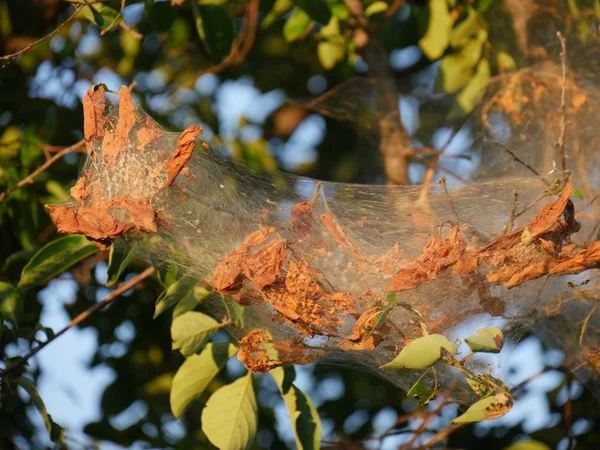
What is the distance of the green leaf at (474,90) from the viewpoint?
2952 mm

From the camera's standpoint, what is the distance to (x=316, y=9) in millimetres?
2541

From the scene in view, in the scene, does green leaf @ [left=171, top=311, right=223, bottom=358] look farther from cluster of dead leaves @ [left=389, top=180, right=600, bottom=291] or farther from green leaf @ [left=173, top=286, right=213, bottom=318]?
cluster of dead leaves @ [left=389, top=180, right=600, bottom=291]

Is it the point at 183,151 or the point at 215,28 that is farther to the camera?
the point at 215,28

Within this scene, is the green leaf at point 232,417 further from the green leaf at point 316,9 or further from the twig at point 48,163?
the green leaf at point 316,9

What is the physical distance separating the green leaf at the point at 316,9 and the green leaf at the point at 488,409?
150 centimetres

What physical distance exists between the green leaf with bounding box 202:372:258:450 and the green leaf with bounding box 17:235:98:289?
499 mm

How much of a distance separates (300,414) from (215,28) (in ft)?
3.93

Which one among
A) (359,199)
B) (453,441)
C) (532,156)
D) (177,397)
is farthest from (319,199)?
(453,441)

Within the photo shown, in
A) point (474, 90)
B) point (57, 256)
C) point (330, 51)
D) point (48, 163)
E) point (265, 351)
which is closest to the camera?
point (265, 351)

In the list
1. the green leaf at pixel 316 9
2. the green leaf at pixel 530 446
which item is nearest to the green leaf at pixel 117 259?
the green leaf at pixel 316 9

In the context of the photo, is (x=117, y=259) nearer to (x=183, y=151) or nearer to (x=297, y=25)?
(x=183, y=151)

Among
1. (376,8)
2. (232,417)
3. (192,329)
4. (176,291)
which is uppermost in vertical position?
(376,8)

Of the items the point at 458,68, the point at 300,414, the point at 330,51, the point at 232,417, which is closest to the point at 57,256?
the point at 232,417

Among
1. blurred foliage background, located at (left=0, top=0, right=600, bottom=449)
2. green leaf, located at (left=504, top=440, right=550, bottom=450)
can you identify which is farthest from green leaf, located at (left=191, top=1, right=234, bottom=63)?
green leaf, located at (left=504, top=440, right=550, bottom=450)
